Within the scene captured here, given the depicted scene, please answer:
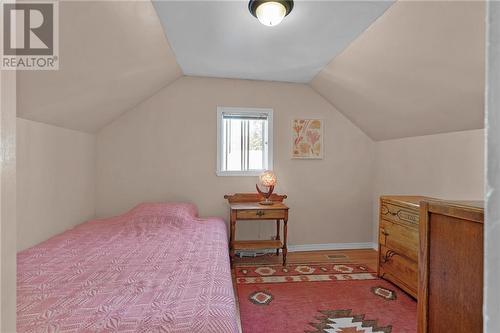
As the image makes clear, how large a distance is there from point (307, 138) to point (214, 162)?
130cm

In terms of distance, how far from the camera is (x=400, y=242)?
2375 mm

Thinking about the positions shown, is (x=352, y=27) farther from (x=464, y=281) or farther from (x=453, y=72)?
(x=464, y=281)

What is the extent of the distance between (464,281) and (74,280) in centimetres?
181

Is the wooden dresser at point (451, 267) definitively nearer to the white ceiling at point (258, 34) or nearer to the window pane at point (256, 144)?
the white ceiling at point (258, 34)

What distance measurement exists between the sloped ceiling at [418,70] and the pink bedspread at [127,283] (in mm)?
2060

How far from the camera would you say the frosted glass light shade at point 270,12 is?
171 cm

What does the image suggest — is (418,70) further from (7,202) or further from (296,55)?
(7,202)

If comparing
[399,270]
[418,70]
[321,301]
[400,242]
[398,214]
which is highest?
[418,70]

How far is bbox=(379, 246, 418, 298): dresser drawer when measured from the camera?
2207mm

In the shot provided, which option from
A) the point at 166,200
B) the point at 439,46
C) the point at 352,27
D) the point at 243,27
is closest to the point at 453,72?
the point at 439,46

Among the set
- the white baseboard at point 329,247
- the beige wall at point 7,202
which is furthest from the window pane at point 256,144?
the beige wall at point 7,202

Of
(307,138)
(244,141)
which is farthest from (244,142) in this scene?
(307,138)

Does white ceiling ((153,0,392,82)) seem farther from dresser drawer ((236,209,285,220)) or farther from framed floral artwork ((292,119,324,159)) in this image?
dresser drawer ((236,209,285,220))

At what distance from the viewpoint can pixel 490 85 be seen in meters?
0.34
